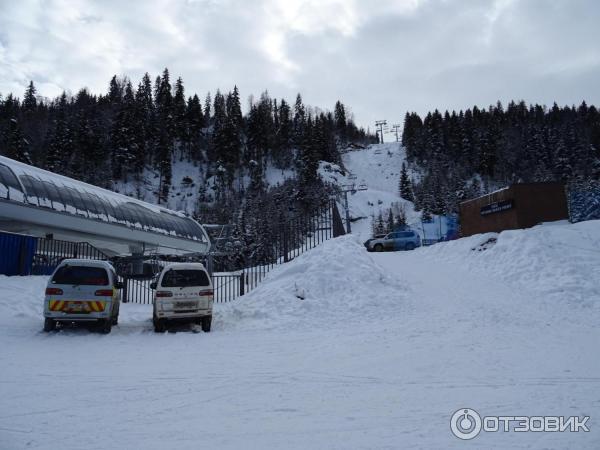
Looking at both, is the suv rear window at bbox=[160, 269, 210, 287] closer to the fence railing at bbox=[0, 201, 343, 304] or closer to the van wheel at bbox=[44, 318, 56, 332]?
the van wheel at bbox=[44, 318, 56, 332]

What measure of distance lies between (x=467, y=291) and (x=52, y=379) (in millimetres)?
13017

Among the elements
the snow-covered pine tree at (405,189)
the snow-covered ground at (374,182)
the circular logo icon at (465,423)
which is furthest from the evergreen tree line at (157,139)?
the circular logo icon at (465,423)

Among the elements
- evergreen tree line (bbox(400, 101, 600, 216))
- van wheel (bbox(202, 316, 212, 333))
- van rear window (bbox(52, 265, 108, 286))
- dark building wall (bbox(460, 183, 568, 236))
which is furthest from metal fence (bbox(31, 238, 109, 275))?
evergreen tree line (bbox(400, 101, 600, 216))

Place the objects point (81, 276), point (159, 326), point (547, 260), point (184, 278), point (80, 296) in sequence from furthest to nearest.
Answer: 1. point (547, 260)
2. point (184, 278)
3. point (159, 326)
4. point (81, 276)
5. point (80, 296)

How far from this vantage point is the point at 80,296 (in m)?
9.96

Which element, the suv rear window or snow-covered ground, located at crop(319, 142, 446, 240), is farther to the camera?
snow-covered ground, located at crop(319, 142, 446, 240)

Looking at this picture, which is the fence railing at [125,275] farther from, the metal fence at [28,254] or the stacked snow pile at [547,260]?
the stacked snow pile at [547,260]

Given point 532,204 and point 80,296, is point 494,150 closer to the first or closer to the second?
point 532,204

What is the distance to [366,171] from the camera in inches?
4407

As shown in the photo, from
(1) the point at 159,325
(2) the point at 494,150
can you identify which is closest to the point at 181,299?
(1) the point at 159,325

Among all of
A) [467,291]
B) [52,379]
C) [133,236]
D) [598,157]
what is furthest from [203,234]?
[598,157]

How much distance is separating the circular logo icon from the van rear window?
9.56 meters

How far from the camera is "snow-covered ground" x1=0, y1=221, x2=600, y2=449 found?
161 inches

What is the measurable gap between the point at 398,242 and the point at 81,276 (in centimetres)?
2784
